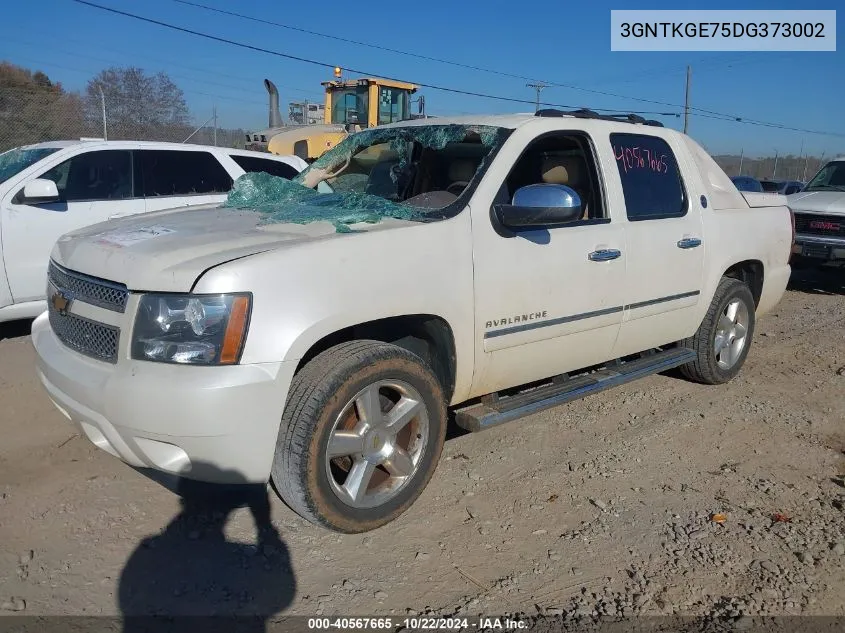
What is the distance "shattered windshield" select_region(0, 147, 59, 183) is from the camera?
6.41m

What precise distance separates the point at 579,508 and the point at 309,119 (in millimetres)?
16362

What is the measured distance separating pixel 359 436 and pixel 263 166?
543 centimetres

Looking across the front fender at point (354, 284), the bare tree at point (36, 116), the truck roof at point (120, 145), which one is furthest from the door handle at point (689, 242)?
the bare tree at point (36, 116)

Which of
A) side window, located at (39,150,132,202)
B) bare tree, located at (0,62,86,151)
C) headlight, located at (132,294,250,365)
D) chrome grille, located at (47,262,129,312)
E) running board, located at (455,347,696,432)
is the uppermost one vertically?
bare tree, located at (0,62,86,151)

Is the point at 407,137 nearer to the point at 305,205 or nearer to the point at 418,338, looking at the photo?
the point at 305,205

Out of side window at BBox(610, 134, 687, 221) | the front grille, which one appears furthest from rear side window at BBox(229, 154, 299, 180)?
the front grille

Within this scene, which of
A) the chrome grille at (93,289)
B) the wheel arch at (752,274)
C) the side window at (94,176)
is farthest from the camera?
the side window at (94,176)

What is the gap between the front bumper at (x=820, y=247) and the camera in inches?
372

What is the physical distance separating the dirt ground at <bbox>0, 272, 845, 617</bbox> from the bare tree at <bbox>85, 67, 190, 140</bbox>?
1534 cm

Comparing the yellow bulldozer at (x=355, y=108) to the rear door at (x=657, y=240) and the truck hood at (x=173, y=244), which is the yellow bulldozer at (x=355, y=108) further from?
the truck hood at (x=173, y=244)

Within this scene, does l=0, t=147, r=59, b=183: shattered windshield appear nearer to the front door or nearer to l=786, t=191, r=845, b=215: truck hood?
the front door

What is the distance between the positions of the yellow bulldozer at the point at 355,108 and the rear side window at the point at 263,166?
229 inches

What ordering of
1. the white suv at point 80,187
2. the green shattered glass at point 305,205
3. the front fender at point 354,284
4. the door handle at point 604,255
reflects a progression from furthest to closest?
the white suv at point 80,187 → the door handle at point 604,255 → the green shattered glass at point 305,205 → the front fender at point 354,284

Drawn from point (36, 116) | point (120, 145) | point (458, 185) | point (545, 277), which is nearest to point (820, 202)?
point (458, 185)
